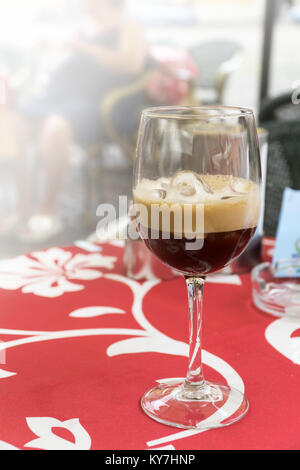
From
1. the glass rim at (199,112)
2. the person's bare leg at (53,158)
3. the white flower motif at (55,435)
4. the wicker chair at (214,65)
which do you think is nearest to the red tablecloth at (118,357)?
the white flower motif at (55,435)

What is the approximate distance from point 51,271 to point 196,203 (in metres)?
0.42

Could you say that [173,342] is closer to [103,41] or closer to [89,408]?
[89,408]

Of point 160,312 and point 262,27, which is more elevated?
point 262,27

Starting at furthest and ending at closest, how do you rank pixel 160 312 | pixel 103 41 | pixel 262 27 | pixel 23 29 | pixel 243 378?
pixel 23 29 < pixel 262 27 < pixel 103 41 < pixel 160 312 < pixel 243 378

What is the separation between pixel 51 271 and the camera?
872mm

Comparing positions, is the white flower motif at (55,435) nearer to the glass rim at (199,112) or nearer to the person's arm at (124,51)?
the glass rim at (199,112)

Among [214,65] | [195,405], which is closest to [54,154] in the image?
[214,65]

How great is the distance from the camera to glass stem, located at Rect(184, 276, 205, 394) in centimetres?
53

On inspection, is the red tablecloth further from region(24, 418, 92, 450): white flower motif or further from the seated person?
the seated person

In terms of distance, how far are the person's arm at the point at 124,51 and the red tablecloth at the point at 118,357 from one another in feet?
8.33

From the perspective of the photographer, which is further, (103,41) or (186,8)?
(186,8)

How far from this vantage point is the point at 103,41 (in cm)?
328
